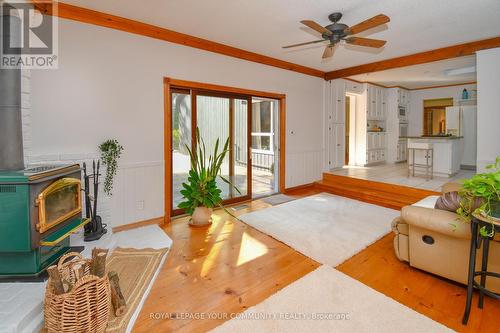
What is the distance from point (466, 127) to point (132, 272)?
8.41 meters

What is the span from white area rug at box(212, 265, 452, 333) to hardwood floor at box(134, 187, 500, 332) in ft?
0.35

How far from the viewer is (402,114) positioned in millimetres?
8422

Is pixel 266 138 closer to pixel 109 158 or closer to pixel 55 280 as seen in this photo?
pixel 109 158

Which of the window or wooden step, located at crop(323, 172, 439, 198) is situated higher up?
the window

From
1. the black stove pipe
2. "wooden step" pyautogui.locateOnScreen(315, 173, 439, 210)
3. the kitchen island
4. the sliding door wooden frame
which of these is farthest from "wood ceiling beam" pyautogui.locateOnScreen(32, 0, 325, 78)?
the kitchen island

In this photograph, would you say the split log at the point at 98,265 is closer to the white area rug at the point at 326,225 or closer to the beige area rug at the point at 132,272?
the beige area rug at the point at 132,272

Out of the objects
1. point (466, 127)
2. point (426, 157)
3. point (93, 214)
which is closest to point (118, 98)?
point (93, 214)

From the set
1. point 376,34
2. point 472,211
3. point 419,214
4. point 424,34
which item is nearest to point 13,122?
point 419,214

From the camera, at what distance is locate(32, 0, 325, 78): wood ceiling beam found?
2975 millimetres

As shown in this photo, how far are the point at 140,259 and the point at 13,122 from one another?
66.6 inches

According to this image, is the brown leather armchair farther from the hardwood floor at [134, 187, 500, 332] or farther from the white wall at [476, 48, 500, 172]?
the white wall at [476, 48, 500, 172]

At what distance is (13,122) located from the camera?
2252 millimetres

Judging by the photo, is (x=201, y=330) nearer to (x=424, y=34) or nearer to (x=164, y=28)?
(x=164, y=28)

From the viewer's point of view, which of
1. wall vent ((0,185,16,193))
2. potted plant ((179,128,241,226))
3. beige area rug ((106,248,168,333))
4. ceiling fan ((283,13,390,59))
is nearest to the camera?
beige area rug ((106,248,168,333))
